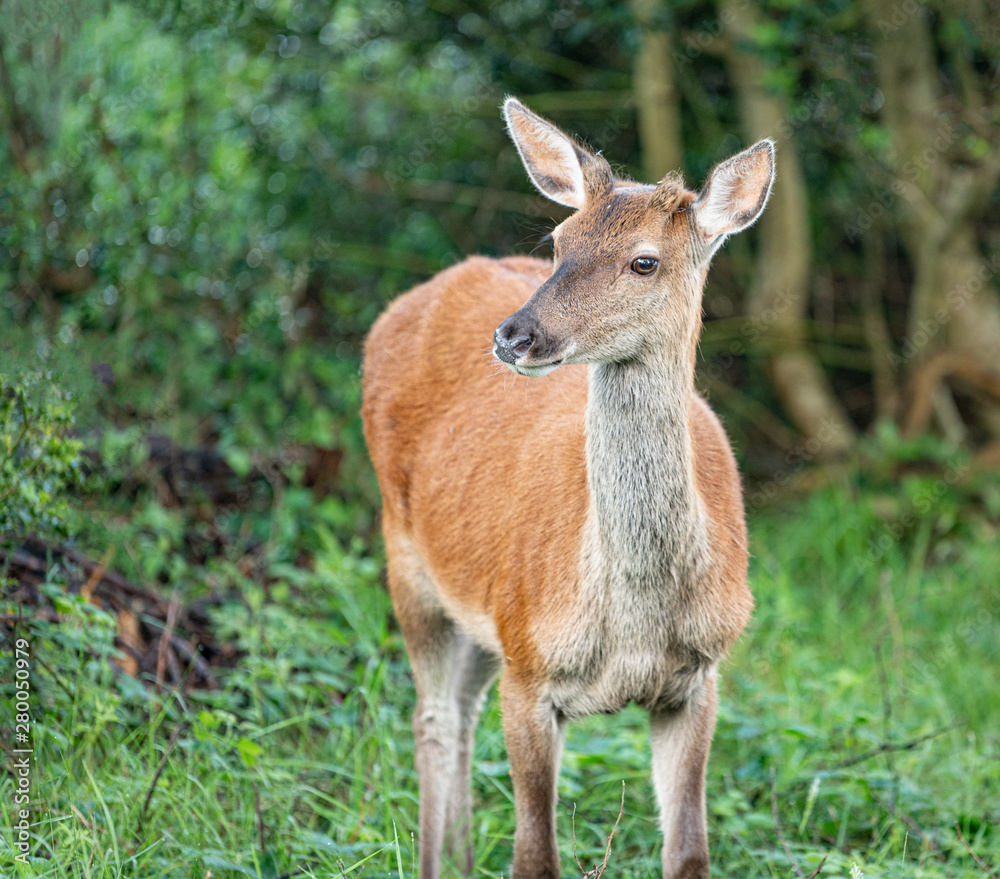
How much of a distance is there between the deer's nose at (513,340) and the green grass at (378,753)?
1.38 m

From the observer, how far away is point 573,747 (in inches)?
171

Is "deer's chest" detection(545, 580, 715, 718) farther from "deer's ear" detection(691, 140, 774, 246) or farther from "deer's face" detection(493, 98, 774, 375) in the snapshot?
"deer's ear" detection(691, 140, 774, 246)

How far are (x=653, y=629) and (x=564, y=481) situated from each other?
0.56m

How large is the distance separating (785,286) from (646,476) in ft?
16.8

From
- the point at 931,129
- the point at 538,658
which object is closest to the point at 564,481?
the point at 538,658

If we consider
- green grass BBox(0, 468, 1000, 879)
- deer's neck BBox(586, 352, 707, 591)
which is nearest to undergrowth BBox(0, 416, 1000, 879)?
green grass BBox(0, 468, 1000, 879)

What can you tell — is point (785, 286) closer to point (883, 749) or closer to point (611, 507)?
point (883, 749)

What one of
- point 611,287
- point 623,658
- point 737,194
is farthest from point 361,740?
point 737,194

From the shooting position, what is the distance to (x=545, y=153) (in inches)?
142

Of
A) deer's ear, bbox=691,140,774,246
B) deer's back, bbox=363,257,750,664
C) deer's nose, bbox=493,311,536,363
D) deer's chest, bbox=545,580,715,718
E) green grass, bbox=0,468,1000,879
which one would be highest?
deer's ear, bbox=691,140,774,246

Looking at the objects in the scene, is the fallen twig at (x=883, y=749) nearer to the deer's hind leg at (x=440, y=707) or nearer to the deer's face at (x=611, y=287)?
the deer's hind leg at (x=440, y=707)

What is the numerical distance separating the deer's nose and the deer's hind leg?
1.56 m

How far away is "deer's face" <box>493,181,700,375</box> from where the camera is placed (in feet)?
9.49

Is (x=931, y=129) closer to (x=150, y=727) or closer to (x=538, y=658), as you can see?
(x=538, y=658)
